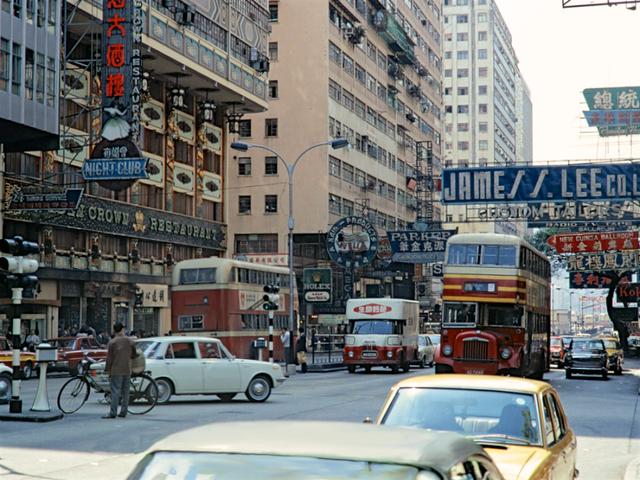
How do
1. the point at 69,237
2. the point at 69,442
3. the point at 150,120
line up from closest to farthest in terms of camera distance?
1. the point at 69,442
2. the point at 69,237
3. the point at 150,120

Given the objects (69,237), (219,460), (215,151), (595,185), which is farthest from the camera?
(215,151)

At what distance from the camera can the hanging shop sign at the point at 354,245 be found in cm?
5812

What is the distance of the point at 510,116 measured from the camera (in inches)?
6944

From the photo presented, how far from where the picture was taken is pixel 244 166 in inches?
3007

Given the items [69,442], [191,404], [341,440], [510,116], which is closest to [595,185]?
[191,404]

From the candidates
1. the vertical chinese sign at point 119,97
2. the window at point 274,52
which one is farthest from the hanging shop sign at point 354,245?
the window at point 274,52

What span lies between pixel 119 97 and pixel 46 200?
199 inches

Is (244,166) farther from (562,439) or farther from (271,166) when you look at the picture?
(562,439)

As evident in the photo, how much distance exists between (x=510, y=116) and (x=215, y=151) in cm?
11943

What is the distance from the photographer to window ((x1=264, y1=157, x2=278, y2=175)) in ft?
248

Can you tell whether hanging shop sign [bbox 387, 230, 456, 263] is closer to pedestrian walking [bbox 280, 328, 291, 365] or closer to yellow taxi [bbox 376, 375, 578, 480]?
pedestrian walking [bbox 280, 328, 291, 365]

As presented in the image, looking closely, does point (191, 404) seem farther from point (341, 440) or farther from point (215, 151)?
point (215, 151)

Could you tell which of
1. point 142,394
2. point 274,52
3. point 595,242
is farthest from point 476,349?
point 274,52

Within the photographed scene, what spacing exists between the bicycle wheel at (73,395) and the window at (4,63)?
2052 cm
